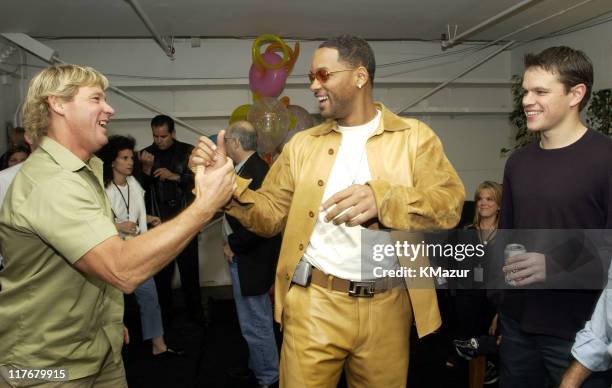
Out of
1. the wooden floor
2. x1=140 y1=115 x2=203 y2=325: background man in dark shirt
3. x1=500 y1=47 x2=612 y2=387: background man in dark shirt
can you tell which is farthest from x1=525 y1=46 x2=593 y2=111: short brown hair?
x1=140 y1=115 x2=203 y2=325: background man in dark shirt

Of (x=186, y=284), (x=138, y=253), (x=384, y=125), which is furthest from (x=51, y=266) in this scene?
(x=186, y=284)

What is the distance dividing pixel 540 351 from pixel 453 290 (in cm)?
205

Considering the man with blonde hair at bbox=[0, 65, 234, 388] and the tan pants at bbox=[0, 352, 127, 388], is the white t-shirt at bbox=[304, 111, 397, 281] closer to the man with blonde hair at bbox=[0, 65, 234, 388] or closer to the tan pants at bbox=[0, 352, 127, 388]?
the man with blonde hair at bbox=[0, 65, 234, 388]

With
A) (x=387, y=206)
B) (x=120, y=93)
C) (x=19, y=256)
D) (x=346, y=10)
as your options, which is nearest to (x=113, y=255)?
(x=19, y=256)

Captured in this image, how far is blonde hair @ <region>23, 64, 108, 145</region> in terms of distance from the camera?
1.64m

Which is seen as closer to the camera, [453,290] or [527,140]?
[453,290]

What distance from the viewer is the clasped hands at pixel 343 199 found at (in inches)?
62.6

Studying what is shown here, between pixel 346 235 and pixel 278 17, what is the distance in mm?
4093

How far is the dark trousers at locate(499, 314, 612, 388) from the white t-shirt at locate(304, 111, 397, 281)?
24.3 inches

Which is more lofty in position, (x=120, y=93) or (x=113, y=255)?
(x=120, y=93)

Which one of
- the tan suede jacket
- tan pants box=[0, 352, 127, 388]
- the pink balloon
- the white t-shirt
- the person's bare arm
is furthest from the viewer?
the pink balloon

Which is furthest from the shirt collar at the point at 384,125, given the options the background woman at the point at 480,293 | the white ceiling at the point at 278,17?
the white ceiling at the point at 278,17

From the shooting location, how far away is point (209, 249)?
661cm

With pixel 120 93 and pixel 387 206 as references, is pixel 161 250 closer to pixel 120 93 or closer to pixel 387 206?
pixel 387 206
